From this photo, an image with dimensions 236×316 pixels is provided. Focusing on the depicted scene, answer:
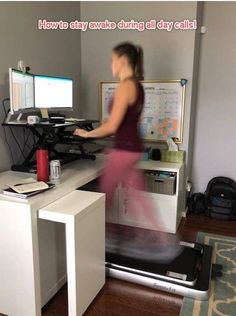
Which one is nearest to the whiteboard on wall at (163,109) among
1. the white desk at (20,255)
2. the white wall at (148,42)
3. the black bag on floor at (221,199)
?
the white wall at (148,42)

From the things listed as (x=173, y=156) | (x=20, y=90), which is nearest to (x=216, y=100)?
(x=173, y=156)

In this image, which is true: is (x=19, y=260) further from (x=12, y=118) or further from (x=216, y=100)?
(x=216, y=100)

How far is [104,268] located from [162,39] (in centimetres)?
206

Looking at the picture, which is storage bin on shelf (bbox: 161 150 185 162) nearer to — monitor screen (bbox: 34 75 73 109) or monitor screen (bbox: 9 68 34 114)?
monitor screen (bbox: 34 75 73 109)

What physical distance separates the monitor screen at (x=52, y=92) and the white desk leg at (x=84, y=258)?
0.92m

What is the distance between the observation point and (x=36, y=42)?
2250 millimetres

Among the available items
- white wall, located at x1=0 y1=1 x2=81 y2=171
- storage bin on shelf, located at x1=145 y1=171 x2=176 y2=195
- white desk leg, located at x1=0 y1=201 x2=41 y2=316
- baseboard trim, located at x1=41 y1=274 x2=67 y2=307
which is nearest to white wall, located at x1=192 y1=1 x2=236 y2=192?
storage bin on shelf, located at x1=145 y1=171 x2=176 y2=195

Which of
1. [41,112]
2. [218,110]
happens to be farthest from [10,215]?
[218,110]

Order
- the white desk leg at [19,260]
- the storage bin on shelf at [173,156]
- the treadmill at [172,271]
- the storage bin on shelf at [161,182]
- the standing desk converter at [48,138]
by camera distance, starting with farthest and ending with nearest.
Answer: the storage bin on shelf at [173,156], the storage bin on shelf at [161,182], the standing desk converter at [48,138], the treadmill at [172,271], the white desk leg at [19,260]

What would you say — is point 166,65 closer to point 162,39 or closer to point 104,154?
point 162,39

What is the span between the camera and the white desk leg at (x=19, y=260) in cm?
137

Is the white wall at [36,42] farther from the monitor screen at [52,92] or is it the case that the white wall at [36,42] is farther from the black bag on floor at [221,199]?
the black bag on floor at [221,199]

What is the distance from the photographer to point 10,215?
1.39m

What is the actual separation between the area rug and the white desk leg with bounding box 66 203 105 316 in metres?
0.54
